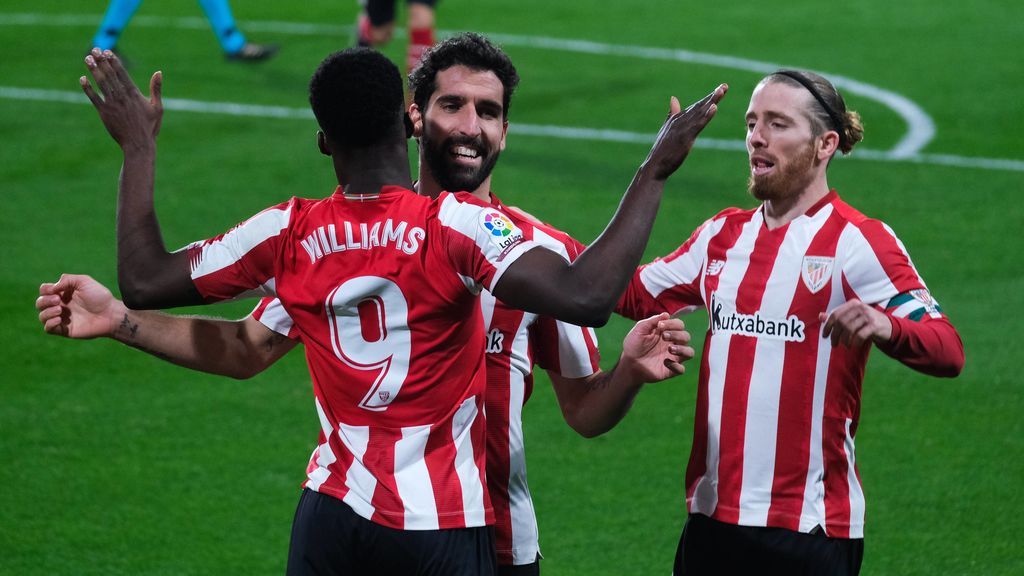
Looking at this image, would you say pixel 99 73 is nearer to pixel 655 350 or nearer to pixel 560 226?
pixel 655 350

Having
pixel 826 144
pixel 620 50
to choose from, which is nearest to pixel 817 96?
pixel 826 144

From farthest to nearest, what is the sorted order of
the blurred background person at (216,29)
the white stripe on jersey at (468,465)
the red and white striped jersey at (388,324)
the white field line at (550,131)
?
the blurred background person at (216,29)
the white field line at (550,131)
the white stripe on jersey at (468,465)
the red and white striped jersey at (388,324)

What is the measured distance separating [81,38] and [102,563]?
34.6 ft

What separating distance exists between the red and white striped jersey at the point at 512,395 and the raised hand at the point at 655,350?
31 centimetres

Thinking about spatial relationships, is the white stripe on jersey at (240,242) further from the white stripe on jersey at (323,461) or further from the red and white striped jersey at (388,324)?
the white stripe on jersey at (323,461)

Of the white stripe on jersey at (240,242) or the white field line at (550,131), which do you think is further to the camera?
the white field line at (550,131)

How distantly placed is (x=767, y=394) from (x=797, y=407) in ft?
0.28

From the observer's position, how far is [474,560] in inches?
132

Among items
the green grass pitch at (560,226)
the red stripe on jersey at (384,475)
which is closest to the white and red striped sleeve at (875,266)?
the red stripe on jersey at (384,475)

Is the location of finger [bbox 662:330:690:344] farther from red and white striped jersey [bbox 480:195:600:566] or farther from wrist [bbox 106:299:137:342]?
wrist [bbox 106:299:137:342]

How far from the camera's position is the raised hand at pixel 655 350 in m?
3.59

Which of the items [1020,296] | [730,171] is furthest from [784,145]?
[730,171]

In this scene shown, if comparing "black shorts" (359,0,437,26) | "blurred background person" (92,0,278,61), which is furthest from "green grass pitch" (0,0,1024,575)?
"black shorts" (359,0,437,26)

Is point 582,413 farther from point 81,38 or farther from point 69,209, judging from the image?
point 81,38
